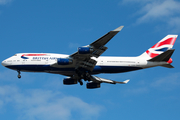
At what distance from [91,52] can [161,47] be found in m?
18.0

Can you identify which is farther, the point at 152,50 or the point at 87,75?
the point at 152,50

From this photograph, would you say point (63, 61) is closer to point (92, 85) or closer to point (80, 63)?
point (80, 63)

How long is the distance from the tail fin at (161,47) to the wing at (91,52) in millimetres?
11935

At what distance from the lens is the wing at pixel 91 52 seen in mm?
46500

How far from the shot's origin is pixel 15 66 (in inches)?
2197

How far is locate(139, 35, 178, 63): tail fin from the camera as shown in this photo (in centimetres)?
6003

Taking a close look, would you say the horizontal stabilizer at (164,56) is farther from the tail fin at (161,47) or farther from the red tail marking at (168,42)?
the red tail marking at (168,42)

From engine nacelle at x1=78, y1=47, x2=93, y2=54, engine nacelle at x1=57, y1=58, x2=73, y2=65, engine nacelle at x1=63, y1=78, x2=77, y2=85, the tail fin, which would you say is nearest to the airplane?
engine nacelle at x1=57, y1=58, x2=73, y2=65

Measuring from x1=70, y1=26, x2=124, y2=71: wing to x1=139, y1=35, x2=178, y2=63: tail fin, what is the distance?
11935 mm

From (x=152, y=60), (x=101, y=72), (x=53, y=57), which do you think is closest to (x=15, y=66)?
(x=53, y=57)

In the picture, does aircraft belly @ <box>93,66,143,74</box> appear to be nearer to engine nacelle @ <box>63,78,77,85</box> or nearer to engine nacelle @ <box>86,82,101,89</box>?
engine nacelle @ <box>86,82,101,89</box>

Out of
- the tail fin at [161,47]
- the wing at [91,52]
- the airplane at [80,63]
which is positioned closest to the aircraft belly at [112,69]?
the airplane at [80,63]

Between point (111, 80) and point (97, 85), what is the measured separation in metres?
2.93

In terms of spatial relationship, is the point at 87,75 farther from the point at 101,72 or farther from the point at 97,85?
the point at 97,85
